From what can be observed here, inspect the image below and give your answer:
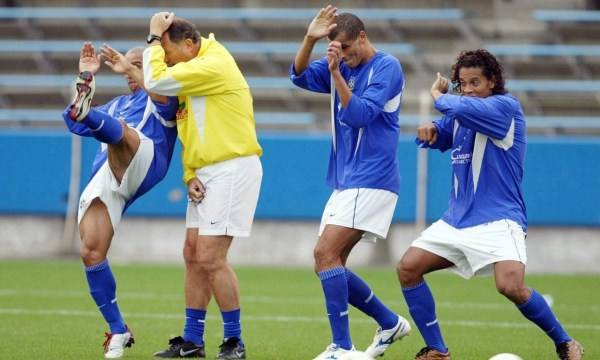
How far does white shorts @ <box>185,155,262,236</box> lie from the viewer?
8047 mm

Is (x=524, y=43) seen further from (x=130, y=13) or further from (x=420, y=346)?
(x=420, y=346)

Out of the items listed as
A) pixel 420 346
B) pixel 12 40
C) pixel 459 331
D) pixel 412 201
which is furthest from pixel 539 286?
pixel 12 40

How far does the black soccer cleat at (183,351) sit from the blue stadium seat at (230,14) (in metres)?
13.5

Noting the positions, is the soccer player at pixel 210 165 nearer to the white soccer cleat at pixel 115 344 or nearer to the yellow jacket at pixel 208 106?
the yellow jacket at pixel 208 106

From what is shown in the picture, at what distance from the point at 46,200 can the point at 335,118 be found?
10.5m

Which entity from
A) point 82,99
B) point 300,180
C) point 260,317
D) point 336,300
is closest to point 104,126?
point 82,99

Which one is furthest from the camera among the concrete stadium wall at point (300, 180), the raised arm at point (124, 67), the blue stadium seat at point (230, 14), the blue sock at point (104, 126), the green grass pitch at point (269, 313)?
the blue stadium seat at point (230, 14)

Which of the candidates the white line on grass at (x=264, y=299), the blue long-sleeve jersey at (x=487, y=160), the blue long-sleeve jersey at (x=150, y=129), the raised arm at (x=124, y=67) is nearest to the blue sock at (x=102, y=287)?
the blue long-sleeve jersey at (x=150, y=129)

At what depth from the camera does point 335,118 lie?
8.09 m

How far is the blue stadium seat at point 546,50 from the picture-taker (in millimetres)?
19547

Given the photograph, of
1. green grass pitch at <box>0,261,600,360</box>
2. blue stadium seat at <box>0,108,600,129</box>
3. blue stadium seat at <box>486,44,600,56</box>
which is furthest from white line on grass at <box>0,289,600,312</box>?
blue stadium seat at <box>486,44,600,56</box>

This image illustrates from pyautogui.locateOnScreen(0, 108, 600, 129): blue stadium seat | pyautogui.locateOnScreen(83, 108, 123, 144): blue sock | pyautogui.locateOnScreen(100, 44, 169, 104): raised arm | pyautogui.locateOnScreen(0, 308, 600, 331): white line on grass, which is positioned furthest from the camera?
pyautogui.locateOnScreen(0, 108, 600, 129): blue stadium seat

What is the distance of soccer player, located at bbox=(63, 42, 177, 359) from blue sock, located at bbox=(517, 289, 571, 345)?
8.74 feet

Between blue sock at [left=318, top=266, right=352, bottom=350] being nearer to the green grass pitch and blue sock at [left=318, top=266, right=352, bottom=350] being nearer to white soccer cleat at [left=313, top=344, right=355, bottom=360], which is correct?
white soccer cleat at [left=313, top=344, right=355, bottom=360]
